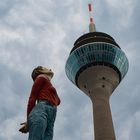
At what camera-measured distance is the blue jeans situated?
5.90 m

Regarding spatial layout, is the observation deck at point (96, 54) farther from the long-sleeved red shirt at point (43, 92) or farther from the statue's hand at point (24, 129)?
the statue's hand at point (24, 129)

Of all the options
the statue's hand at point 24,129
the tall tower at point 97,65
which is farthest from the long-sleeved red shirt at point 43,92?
the tall tower at point 97,65

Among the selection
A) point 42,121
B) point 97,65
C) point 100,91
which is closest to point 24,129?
point 42,121

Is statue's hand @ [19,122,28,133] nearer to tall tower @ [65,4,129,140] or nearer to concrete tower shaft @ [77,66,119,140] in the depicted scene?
concrete tower shaft @ [77,66,119,140]

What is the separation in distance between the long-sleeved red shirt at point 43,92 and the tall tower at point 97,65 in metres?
65.6

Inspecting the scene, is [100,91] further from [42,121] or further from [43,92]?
[42,121]

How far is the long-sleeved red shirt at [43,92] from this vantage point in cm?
646

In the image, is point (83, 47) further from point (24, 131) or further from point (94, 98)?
point (24, 131)

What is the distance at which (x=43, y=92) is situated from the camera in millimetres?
6613

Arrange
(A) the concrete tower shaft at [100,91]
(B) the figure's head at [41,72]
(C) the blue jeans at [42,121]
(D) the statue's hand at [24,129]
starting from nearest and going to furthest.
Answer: (C) the blue jeans at [42,121] < (D) the statue's hand at [24,129] < (B) the figure's head at [41,72] < (A) the concrete tower shaft at [100,91]

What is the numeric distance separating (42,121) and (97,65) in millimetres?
73579

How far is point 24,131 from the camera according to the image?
245 inches

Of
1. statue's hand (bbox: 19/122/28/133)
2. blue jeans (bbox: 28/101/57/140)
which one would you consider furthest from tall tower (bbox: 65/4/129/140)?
statue's hand (bbox: 19/122/28/133)

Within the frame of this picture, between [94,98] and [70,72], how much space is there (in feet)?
45.7
